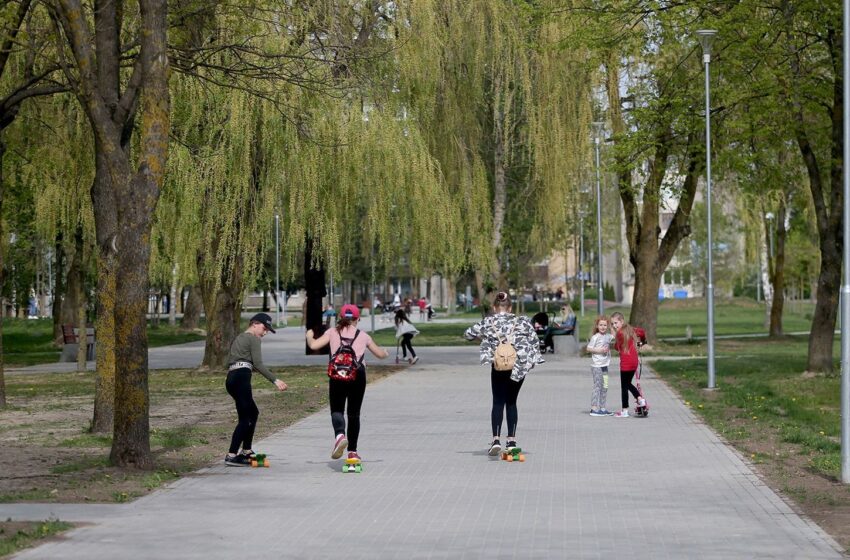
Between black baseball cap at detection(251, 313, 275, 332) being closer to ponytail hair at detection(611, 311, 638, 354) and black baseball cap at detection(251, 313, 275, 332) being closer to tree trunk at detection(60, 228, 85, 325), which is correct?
ponytail hair at detection(611, 311, 638, 354)

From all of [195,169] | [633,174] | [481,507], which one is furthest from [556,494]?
[633,174]

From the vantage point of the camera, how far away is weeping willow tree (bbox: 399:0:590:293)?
30.1 metres

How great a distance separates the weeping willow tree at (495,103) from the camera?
30.1 meters

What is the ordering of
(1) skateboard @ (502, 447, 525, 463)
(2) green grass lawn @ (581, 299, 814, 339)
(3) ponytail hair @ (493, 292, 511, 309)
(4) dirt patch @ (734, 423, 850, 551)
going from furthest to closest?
1. (2) green grass lawn @ (581, 299, 814, 339)
2. (3) ponytail hair @ (493, 292, 511, 309)
3. (1) skateboard @ (502, 447, 525, 463)
4. (4) dirt patch @ (734, 423, 850, 551)

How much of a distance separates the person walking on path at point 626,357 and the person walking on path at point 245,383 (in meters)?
6.62

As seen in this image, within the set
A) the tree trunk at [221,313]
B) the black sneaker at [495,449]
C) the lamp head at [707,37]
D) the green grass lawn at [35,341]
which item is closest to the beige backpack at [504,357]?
the black sneaker at [495,449]

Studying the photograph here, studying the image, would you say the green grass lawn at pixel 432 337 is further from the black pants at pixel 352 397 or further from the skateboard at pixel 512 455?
the black pants at pixel 352 397

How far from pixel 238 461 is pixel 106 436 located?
3588 mm

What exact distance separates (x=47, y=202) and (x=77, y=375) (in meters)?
4.94

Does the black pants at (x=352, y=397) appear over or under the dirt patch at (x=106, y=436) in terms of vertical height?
over

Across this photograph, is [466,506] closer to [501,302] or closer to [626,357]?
[501,302]

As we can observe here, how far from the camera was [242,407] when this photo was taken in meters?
13.8

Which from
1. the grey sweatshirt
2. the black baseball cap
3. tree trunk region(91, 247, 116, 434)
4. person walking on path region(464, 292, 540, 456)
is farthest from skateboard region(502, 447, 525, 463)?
tree trunk region(91, 247, 116, 434)

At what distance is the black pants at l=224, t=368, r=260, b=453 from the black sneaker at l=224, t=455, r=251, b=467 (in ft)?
A: 0.23
